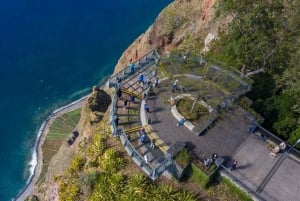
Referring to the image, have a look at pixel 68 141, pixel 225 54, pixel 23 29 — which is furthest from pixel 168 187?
pixel 23 29

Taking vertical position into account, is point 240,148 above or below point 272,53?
below

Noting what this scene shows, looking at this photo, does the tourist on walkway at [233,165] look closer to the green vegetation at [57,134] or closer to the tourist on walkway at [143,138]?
the tourist on walkway at [143,138]

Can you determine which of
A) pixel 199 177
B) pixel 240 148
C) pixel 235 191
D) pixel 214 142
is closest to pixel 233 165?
pixel 235 191

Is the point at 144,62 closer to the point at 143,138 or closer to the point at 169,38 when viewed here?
the point at 143,138

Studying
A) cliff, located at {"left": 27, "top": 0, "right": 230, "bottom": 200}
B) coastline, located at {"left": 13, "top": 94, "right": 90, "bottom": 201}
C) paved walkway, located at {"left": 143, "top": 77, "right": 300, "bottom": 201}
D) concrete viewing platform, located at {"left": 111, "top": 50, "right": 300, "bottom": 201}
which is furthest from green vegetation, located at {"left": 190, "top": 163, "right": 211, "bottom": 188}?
coastline, located at {"left": 13, "top": 94, "right": 90, "bottom": 201}

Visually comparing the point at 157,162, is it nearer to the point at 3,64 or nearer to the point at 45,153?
the point at 45,153

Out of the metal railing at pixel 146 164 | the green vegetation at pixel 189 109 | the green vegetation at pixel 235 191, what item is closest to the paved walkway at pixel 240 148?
the green vegetation at pixel 235 191
